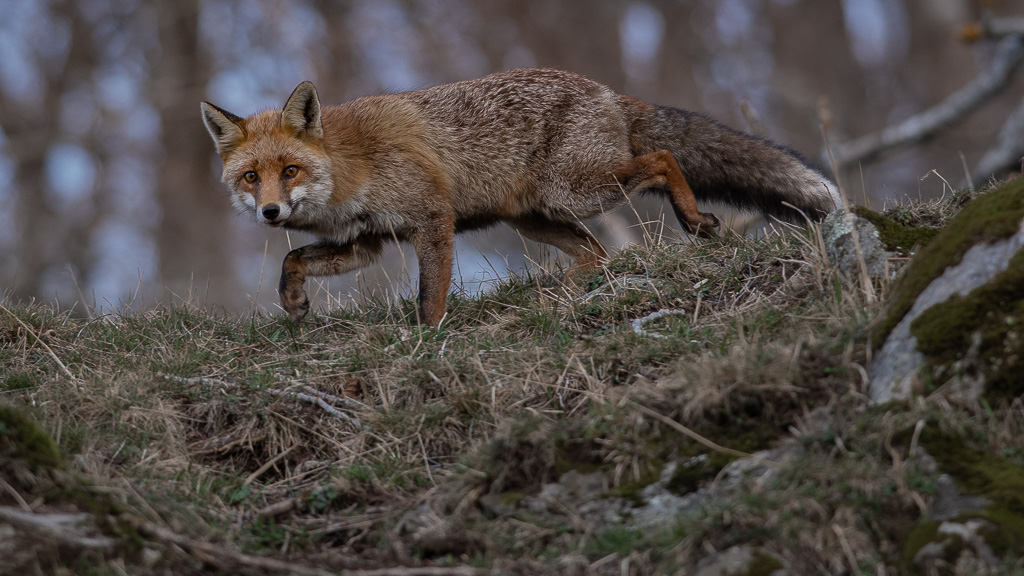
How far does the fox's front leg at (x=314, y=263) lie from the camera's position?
227 inches

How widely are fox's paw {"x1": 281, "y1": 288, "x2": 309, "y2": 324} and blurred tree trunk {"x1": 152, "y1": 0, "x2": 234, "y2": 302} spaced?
40.3ft

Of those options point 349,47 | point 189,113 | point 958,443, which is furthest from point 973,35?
point 189,113

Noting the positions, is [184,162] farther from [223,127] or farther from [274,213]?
[274,213]

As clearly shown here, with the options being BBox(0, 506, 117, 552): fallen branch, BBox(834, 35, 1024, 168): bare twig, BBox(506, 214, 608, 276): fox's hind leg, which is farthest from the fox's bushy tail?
BBox(834, 35, 1024, 168): bare twig

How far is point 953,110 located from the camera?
11555mm

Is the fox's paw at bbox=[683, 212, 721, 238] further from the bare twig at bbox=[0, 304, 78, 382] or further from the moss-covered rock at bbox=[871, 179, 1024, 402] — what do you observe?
the bare twig at bbox=[0, 304, 78, 382]

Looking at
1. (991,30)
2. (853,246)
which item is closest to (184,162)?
(991,30)

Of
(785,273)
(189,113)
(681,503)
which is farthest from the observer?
(189,113)

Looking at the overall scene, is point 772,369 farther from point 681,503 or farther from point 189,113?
point 189,113

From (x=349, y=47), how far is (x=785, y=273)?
1637 cm

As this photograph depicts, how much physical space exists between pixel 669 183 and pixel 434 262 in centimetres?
181

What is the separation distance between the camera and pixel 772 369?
10.8ft

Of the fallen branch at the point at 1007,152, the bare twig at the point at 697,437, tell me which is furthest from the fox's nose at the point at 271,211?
the fallen branch at the point at 1007,152

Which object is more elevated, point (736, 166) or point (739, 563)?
point (736, 166)
